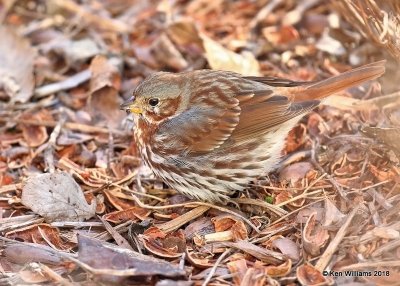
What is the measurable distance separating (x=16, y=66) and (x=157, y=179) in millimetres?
1849

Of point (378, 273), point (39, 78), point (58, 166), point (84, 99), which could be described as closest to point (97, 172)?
point (58, 166)

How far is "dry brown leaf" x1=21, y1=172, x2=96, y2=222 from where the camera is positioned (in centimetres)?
431

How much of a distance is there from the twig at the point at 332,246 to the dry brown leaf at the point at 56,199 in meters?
1.49

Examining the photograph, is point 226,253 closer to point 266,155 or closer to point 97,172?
point 266,155

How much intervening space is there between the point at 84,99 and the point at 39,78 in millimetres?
488

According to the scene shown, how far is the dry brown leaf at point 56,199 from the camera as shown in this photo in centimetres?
431

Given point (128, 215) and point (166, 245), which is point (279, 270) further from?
point (128, 215)

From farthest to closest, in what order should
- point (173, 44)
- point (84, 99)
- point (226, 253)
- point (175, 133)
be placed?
1. point (173, 44)
2. point (84, 99)
3. point (175, 133)
4. point (226, 253)

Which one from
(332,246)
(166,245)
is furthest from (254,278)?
(166,245)

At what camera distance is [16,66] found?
5.87 metres

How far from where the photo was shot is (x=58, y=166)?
489cm

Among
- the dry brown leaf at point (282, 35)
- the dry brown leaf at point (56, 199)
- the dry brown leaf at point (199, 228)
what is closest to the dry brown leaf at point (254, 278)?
the dry brown leaf at point (199, 228)

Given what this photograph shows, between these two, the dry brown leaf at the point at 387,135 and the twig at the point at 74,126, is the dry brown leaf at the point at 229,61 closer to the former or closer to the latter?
the twig at the point at 74,126

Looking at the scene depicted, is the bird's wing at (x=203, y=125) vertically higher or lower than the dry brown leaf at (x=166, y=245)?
→ higher
